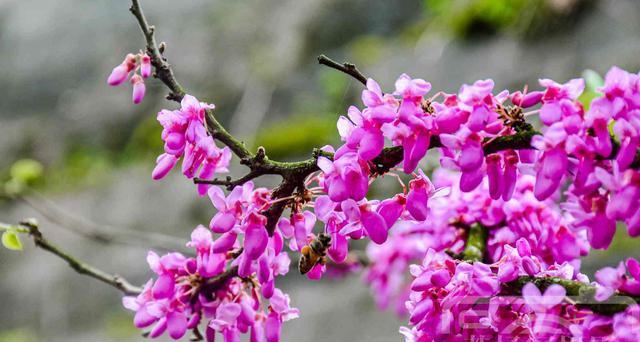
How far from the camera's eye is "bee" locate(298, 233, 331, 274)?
0.67 meters

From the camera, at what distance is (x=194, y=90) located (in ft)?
10.9

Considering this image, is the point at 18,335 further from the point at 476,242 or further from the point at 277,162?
the point at 277,162

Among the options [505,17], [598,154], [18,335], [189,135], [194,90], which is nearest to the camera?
[598,154]

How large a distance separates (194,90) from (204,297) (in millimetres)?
2728

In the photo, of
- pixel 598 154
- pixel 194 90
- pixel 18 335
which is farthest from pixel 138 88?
pixel 194 90

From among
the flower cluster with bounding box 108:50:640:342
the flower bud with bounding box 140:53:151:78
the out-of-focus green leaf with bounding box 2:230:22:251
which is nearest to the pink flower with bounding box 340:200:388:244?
the flower cluster with bounding box 108:50:640:342

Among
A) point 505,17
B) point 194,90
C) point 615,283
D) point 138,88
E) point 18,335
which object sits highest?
point 194,90

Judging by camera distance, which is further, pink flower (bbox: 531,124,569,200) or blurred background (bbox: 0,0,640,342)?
blurred background (bbox: 0,0,640,342)

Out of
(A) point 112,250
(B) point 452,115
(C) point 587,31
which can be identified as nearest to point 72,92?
(A) point 112,250

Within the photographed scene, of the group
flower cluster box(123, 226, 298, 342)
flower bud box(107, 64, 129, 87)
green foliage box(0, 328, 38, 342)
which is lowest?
flower cluster box(123, 226, 298, 342)

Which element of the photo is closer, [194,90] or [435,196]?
[435,196]

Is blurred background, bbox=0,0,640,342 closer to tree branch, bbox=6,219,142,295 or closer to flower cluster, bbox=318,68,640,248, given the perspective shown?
tree branch, bbox=6,219,142,295

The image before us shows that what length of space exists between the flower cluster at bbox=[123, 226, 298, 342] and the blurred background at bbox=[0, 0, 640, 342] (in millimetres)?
858

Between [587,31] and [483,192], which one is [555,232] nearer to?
[483,192]
